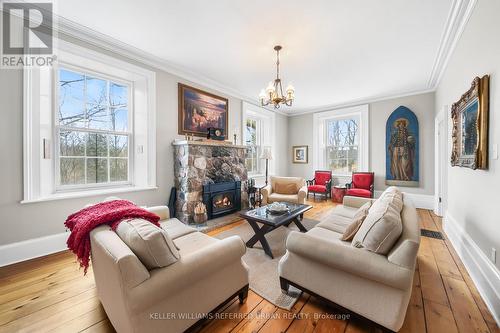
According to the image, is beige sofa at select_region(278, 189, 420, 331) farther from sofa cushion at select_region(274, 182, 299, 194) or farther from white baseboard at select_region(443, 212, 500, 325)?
sofa cushion at select_region(274, 182, 299, 194)

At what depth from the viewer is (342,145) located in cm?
591

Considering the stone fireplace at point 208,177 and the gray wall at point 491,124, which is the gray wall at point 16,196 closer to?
the stone fireplace at point 208,177

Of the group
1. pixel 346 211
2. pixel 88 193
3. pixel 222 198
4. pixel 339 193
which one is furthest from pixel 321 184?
pixel 88 193

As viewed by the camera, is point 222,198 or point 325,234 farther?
point 222,198

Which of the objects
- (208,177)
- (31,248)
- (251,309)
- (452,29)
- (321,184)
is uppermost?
(452,29)

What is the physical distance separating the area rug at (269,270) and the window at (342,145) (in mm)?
3489

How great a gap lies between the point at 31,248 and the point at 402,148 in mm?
6818

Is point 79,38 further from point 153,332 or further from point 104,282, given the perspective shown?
point 153,332

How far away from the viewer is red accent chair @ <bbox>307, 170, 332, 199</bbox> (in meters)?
5.39

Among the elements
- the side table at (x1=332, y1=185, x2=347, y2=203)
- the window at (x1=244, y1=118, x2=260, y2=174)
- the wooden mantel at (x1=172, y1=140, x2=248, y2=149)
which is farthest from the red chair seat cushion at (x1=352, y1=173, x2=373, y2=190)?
the wooden mantel at (x1=172, y1=140, x2=248, y2=149)

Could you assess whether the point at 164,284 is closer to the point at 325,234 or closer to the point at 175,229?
the point at 175,229

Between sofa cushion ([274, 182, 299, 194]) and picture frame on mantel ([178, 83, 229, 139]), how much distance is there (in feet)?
5.41

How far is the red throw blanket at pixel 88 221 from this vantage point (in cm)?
135

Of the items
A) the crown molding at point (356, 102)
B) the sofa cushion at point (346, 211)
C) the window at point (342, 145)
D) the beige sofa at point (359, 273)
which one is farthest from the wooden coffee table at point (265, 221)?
the crown molding at point (356, 102)
